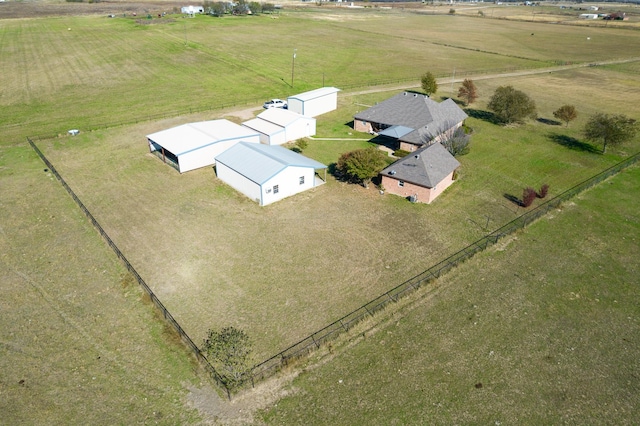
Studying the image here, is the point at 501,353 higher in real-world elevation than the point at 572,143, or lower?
lower

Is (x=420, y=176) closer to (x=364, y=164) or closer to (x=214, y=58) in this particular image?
(x=364, y=164)

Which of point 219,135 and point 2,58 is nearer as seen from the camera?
point 219,135

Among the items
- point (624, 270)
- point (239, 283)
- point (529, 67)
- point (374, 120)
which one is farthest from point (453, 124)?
point (529, 67)

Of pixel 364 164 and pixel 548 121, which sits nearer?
pixel 364 164

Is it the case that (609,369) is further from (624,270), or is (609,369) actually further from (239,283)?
(239,283)

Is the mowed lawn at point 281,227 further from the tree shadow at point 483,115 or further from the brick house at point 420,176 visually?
the tree shadow at point 483,115

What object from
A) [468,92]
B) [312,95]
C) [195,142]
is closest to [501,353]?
[195,142]
